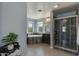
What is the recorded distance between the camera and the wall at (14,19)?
1.58m

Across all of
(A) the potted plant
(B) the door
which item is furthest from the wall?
(B) the door

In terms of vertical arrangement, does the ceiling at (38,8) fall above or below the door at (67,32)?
above

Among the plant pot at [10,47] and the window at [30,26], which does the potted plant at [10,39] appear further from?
the window at [30,26]

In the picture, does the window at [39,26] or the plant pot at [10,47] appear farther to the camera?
the window at [39,26]

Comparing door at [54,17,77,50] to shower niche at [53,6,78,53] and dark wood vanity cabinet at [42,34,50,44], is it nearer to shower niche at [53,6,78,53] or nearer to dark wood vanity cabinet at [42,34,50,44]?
shower niche at [53,6,78,53]

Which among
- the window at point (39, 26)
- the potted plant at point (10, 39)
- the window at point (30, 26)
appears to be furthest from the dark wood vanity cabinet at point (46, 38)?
the potted plant at point (10, 39)

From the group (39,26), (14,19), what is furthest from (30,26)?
(14,19)

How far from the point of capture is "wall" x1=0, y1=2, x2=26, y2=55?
1575mm

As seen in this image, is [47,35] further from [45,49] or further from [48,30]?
[45,49]

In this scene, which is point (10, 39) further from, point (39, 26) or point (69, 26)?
point (69, 26)

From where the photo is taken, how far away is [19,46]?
1.63 meters

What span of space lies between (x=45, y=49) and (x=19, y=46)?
387mm

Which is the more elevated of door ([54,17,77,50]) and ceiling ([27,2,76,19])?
ceiling ([27,2,76,19])

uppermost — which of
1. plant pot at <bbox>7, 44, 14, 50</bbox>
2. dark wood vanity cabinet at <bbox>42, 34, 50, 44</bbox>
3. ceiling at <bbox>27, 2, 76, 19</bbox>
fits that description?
ceiling at <bbox>27, 2, 76, 19</bbox>
